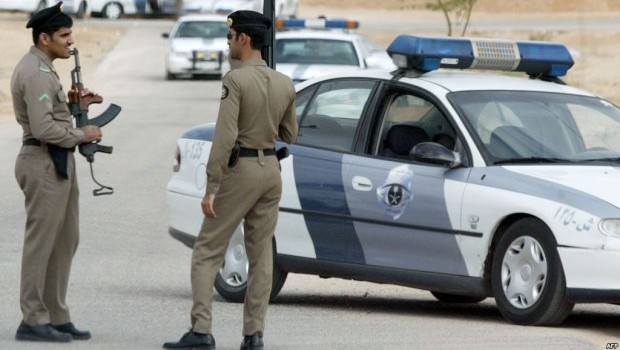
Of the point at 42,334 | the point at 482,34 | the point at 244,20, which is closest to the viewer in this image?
the point at 244,20

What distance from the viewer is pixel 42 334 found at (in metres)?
7.84

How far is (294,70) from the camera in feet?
75.7

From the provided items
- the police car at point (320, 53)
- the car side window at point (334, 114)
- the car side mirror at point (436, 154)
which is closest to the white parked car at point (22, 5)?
the police car at point (320, 53)

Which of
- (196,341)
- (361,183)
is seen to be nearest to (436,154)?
(361,183)

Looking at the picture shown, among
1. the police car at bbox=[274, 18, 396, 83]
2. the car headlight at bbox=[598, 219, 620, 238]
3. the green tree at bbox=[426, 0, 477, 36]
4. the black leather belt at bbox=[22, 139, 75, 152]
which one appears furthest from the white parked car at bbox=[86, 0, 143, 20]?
the car headlight at bbox=[598, 219, 620, 238]

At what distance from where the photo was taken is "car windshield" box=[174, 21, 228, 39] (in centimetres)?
3475

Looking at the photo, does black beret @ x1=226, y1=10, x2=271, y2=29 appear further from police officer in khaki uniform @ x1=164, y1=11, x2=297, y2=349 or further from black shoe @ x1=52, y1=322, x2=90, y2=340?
black shoe @ x1=52, y1=322, x2=90, y2=340

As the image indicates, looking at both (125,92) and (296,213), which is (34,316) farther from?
(125,92)

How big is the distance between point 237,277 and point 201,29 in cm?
2558

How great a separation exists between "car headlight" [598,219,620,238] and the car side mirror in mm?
1090

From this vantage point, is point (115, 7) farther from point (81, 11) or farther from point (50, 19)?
point (50, 19)

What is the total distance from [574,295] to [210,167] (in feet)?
7.21

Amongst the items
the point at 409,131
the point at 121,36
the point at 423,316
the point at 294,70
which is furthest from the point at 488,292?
the point at 121,36

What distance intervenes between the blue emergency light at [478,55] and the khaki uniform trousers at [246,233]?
2.28 m
